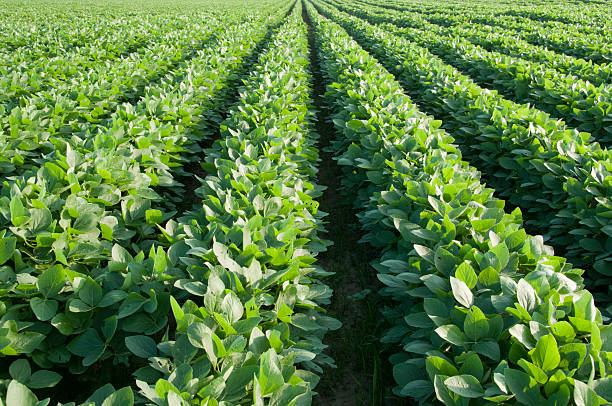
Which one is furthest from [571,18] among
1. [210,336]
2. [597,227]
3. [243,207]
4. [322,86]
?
[210,336]

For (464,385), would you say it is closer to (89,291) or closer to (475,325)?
(475,325)

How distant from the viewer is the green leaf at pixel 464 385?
1438 millimetres

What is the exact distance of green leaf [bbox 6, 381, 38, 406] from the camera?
50.3 inches

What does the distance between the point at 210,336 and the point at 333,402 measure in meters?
1.27

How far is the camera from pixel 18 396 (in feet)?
4.26

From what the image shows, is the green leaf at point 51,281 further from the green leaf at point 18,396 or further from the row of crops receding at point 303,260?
the green leaf at point 18,396

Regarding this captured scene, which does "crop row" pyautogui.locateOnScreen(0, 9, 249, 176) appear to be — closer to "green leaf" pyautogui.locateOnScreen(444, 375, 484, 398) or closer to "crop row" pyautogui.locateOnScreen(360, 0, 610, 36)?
"green leaf" pyautogui.locateOnScreen(444, 375, 484, 398)

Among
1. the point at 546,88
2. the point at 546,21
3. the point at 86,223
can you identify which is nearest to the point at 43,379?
the point at 86,223

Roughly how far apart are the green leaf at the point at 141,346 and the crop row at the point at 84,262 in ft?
0.06

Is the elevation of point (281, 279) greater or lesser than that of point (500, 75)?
lesser

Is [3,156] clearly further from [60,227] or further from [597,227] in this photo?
[597,227]

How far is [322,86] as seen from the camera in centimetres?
938

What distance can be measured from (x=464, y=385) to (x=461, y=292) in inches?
17.2

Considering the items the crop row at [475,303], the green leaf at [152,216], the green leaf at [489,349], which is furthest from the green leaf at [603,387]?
the green leaf at [152,216]
